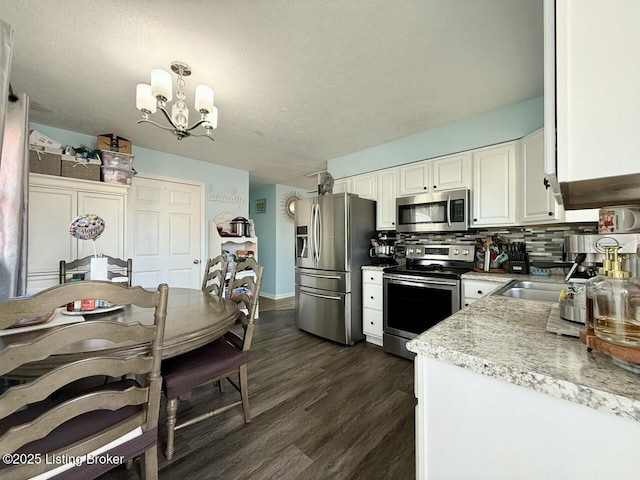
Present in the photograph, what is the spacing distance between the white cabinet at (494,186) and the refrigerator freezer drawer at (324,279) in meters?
1.49

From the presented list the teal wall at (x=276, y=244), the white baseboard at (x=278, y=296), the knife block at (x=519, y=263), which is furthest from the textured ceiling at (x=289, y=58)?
the white baseboard at (x=278, y=296)

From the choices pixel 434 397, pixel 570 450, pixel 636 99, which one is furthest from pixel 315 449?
pixel 636 99

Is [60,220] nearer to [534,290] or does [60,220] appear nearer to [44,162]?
[44,162]

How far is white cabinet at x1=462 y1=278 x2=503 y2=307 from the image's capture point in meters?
2.17

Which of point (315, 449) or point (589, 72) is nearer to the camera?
point (589, 72)

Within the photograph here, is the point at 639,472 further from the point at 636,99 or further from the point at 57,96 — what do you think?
the point at 57,96

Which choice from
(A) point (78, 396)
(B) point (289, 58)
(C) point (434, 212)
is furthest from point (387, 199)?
(A) point (78, 396)

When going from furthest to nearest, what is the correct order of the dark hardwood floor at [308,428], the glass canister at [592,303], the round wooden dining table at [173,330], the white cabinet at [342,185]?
1. the white cabinet at [342,185]
2. the dark hardwood floor at [308,428]
3. the round wooden dining table at [173,330]
4. the glass canister at [592,303]

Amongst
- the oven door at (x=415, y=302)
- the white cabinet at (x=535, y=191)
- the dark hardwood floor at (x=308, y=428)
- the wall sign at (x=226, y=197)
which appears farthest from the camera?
the wall sign at (x=226, y=197)

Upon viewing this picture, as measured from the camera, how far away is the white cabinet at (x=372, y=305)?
294 cm

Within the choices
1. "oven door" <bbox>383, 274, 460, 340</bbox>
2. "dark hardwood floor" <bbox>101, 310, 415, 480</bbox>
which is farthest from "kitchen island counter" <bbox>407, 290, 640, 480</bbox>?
"oven door" <bbox>383, 274, 460, 340</bbox>

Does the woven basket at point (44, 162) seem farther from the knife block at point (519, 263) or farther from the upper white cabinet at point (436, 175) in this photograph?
the knife block at point (519, 263)

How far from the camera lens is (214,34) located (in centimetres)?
159

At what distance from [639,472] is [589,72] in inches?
30.8
